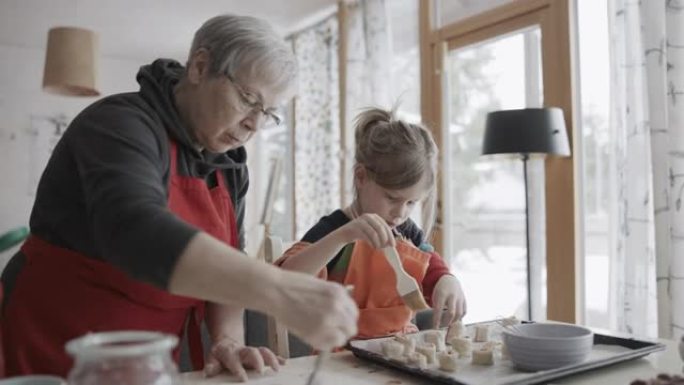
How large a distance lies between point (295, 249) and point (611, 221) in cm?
173

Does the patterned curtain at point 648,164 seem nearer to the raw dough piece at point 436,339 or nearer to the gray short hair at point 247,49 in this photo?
the raw dough piece at point 436,339

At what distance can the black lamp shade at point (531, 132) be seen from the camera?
2467 millimetres

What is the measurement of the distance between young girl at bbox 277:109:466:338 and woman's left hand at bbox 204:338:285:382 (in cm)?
33

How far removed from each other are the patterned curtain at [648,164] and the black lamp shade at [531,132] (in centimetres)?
25

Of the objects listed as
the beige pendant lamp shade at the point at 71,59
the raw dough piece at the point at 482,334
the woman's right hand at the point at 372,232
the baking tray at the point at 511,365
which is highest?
the beige pendant lamp shade at the point at 71,59

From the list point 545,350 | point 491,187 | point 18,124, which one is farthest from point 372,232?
point 18,124

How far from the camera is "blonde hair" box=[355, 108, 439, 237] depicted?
1.50m

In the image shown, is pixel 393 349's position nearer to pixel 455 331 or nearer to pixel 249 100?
pixel 455 331

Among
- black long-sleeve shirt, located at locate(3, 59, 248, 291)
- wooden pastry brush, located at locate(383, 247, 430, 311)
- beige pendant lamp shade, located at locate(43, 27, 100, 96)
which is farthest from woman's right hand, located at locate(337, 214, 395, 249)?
beige pendant lamp shade, located at locate(43, 27, 100, 96)

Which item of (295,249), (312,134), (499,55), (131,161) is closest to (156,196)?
(131,161)

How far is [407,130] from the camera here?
5.16ft

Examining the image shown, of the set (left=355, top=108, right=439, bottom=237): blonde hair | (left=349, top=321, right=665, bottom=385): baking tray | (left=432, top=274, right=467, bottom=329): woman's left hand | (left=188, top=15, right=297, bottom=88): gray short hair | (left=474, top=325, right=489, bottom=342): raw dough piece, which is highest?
(left=188, top=15, right=297, bottom=88): gray short hair

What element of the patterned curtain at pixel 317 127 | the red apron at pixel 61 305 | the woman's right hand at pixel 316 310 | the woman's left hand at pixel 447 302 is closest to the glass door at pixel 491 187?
the patterned curtain at pixel 317 127

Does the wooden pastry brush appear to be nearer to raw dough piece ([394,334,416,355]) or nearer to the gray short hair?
raw dough piece ([394,334,416,355])
